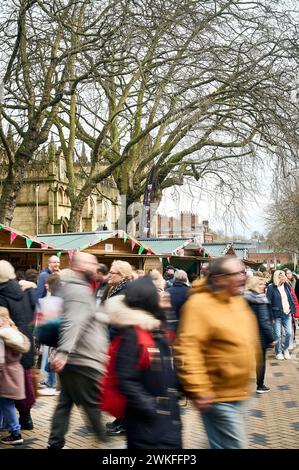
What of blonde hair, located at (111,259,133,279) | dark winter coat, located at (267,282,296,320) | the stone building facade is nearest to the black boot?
blonde hair, located at (111,259,133,279)

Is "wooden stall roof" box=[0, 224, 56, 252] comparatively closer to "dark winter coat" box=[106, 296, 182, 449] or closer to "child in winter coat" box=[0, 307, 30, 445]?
"child in winter coat" box=[0, 307, 30, 445]

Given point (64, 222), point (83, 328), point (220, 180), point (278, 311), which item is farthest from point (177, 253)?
point (64, 222)

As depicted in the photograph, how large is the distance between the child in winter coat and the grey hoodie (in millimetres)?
1038

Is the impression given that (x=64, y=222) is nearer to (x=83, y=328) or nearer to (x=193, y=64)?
(x=193, y=64)

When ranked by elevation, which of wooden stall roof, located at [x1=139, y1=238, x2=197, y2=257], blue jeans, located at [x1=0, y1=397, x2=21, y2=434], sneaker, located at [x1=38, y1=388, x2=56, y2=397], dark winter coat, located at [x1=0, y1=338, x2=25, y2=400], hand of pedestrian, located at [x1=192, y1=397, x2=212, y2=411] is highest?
wooden stall roof, located at [x1=139, y1=238, x2=197, y2=257]

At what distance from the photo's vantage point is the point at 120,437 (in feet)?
22.4

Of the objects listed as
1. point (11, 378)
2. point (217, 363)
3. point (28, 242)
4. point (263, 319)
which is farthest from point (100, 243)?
point (217, 363)

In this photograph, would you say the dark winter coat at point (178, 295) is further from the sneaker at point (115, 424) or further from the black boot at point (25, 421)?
the black boot at point (25, 421)

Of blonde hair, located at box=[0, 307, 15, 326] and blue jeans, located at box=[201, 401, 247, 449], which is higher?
blonde hair, located at box=[0, 307, 15, 326]

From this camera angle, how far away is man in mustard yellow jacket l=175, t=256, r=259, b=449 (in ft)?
14.0

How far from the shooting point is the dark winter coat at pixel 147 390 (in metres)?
4.06

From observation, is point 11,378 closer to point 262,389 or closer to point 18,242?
point 262,389

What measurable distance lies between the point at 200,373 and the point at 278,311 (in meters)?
9.01

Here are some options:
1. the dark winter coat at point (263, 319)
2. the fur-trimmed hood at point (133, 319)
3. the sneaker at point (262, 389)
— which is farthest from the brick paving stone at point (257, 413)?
the fur-trimmed hood at point (133, 319)
